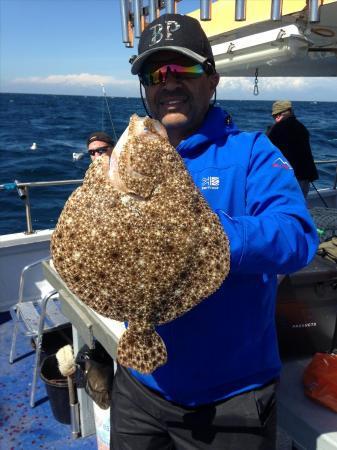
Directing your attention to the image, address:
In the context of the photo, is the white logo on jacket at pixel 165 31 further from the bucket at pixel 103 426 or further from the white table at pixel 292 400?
the bucket at pixel 103 426

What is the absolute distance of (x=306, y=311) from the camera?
8.80 ft

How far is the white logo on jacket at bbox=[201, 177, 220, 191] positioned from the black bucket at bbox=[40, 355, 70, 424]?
275 cm

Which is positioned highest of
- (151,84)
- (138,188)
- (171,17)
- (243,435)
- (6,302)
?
(171,17)

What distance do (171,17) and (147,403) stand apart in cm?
188

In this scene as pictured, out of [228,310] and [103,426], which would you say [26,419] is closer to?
[103,426]

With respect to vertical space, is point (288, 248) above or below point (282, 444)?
above

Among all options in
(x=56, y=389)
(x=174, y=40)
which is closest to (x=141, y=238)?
(x=174, y=40)

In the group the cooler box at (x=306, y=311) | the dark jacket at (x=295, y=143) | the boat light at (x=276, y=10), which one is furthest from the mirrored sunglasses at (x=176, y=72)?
the dark jacket at (x=295, y=143)

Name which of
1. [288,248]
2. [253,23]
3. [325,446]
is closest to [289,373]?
[325,446]

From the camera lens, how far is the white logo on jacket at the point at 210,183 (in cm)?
185

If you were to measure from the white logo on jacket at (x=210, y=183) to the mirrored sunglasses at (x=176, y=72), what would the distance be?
481 millimetres

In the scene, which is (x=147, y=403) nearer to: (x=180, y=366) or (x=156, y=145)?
(x=180, y=366)

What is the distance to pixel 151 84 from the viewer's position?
195cm

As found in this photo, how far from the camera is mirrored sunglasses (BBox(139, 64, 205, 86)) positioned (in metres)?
1.88
